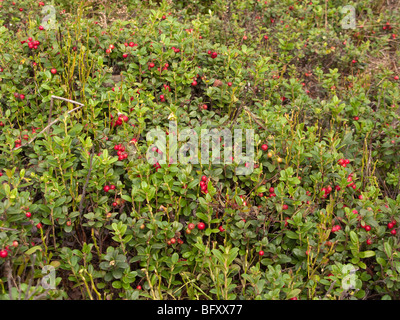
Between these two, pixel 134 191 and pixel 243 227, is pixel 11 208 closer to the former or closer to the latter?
pixel 134 191

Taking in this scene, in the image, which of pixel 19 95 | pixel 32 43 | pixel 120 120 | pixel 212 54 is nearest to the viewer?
pixel 120 120

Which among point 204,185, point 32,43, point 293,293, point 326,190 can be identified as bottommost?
point 293,293

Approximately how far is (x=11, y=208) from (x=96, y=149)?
94 cm

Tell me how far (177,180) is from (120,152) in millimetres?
489

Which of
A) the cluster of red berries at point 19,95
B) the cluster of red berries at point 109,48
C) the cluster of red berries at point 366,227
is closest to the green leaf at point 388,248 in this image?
the cluster of red berries at point 366,227

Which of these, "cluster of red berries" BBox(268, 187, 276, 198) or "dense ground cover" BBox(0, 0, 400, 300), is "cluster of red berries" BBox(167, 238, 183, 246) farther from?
"cluster of red berries" BBox(268, 187, 276, 198)

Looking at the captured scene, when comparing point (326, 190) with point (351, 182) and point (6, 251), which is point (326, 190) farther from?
point (6, 251)

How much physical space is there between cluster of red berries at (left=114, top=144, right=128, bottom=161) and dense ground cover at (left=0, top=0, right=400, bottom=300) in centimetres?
2

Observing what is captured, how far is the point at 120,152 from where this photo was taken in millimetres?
3000

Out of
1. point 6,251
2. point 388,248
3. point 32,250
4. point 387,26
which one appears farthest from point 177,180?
point 387,26

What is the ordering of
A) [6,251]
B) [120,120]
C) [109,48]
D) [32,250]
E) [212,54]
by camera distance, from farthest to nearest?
[212,54]
[109,48]
[120,120]
[32,250]
[6,251]

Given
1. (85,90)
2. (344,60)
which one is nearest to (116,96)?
(85,90)

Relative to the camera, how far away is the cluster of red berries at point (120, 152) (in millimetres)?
2980

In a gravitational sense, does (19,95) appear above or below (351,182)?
above
